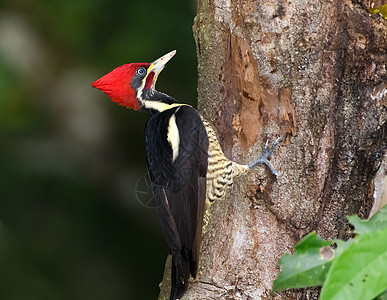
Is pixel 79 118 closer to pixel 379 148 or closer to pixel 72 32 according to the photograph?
pixel 72 32

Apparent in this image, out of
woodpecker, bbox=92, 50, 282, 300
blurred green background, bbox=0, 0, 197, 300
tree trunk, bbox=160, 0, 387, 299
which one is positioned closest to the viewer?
tree trunk, bbox=160, 0, 387, 299

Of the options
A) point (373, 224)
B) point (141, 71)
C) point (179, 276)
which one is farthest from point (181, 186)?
point (373, 224)

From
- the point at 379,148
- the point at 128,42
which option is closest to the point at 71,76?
the point at 128,42

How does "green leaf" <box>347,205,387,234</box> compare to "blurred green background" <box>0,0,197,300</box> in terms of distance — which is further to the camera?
"blurred green background" <box>0,0,197,300</box>

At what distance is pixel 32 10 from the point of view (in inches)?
186

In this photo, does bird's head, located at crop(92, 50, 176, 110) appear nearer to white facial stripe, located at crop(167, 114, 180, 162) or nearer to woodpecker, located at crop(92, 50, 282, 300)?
woodpecker, located at crop(92, 50, 282, 300)

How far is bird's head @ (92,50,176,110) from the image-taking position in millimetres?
3148

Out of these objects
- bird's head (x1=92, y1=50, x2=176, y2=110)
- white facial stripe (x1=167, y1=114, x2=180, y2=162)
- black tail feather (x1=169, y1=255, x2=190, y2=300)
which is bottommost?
black tail feather (x1=169, y1=255, x2=190, y2=300)

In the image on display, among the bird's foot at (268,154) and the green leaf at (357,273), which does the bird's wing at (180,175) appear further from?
the green leaf at (357,273)

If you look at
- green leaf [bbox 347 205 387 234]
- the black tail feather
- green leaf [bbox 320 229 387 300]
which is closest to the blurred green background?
the black tail feather

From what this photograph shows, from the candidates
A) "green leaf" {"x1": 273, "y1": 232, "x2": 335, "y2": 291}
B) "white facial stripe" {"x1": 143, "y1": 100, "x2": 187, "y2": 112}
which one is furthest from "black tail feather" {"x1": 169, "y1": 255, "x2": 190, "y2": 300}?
"green leaf" {"x1": 273, "y1": 232, "x2": 335, "y2": 291}

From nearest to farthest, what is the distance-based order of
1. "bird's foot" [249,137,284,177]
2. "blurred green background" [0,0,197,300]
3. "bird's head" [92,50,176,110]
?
"bird's foot" [249,137,284,177], "bird's head" [92,50,176,110], "blurred green background" [0,0,197,300]

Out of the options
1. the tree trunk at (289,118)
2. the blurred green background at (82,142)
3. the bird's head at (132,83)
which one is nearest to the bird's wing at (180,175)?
the tree trunk at (289,118)

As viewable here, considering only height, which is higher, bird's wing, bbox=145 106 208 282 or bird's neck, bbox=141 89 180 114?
bird's neck, bbox=141 89 180 114
